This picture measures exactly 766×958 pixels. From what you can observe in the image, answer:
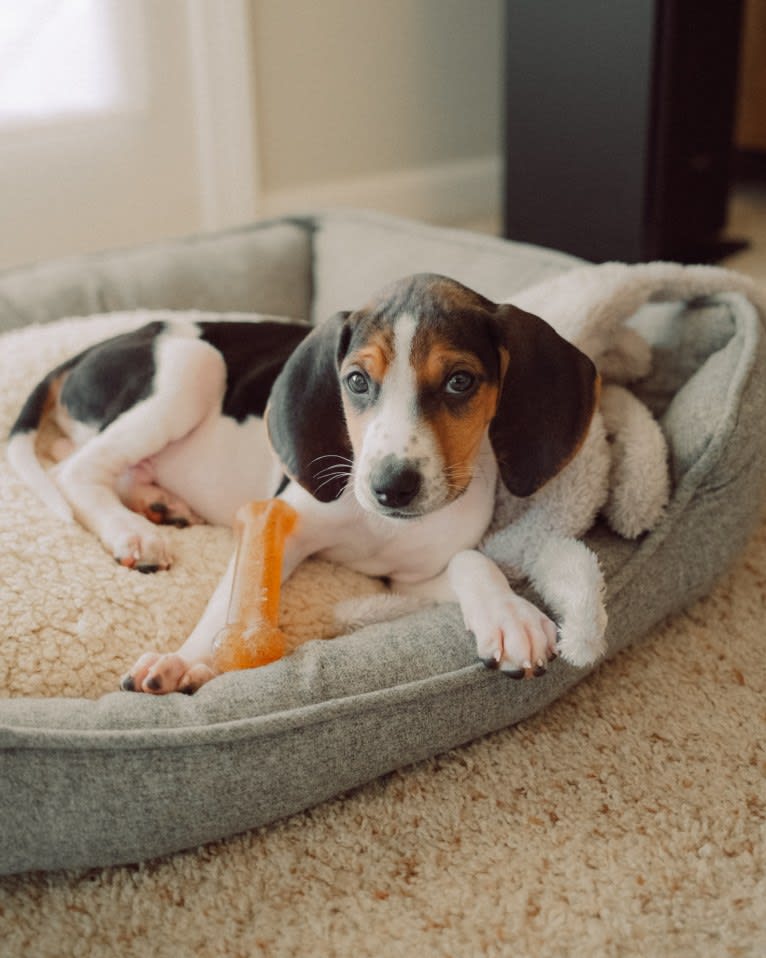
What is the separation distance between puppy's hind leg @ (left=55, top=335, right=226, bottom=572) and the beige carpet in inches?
29.2

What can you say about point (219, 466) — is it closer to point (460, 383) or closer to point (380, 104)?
point (460, 383)

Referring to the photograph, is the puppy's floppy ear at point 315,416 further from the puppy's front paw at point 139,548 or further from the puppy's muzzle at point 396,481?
the puppy's front paw at point 139,548

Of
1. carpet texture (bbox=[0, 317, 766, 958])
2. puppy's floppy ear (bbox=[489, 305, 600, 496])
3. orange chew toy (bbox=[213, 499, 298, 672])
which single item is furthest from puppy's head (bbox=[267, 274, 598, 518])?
carpet texture (bbox=[0, 317, 766, 958])

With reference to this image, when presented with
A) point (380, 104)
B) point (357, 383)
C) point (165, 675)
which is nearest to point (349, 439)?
point (357, 383)

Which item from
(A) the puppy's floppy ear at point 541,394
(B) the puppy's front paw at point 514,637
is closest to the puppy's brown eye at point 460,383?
(A) the puppy's floppy ear at point 541,394

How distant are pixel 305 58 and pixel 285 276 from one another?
204 cm

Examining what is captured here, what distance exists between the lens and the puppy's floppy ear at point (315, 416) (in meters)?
1.87

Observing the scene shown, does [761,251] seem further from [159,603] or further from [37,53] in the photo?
[159,603]

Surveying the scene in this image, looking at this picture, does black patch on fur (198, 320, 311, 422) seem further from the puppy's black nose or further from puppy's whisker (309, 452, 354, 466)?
the puppy's black nose

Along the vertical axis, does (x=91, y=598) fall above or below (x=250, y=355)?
below

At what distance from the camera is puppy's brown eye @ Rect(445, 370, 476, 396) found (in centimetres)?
172

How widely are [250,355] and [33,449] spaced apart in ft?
1.76

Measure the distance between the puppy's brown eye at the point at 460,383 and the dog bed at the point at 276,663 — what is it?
0.43m

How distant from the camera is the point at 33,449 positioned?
2.33 m
